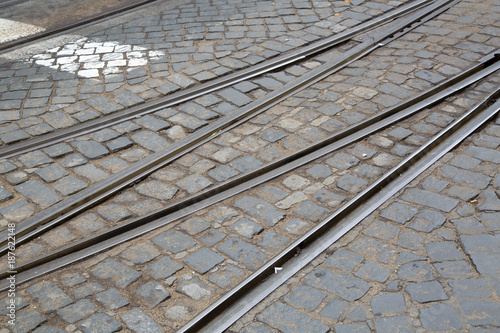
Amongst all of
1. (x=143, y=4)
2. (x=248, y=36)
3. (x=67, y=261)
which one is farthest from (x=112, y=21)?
(x=67, y=261)

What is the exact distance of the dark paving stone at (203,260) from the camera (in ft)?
12.7

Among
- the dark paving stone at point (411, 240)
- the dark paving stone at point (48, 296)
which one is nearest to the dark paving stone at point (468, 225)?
the dark paving stone at point (411, 240)

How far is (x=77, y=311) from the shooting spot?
3.51m

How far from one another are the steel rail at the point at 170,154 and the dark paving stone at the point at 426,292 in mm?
2543

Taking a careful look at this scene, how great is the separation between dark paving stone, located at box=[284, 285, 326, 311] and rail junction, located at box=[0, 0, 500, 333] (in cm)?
1

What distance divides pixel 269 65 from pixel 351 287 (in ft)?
12.2

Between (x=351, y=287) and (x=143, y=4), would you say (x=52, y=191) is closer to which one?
(x=351, y=287)

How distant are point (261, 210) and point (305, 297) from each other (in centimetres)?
102

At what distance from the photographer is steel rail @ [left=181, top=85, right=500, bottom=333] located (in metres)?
3.44

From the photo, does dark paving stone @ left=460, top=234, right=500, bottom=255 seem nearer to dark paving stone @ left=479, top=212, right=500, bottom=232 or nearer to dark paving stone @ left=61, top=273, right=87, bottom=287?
dark paving stone @ left=479, top=212, right=500, bottom=232

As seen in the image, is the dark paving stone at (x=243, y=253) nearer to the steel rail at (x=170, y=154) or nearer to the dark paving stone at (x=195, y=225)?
the dark paving stone at (x=195, y=225)

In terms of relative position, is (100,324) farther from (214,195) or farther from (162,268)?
(214,195)

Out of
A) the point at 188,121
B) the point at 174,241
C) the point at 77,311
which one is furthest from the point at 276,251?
the point at 188,121

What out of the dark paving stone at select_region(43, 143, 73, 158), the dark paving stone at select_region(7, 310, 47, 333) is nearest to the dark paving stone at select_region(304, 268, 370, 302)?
the dark paving stone at select_region(7, 310, 47, 333)
